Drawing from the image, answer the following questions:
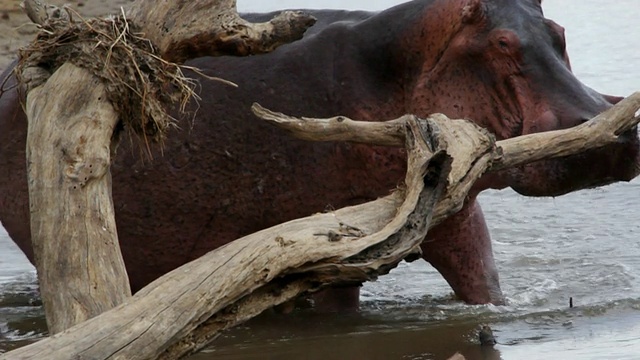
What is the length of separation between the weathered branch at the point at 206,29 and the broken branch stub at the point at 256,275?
90 cm

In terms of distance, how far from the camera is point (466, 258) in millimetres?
5672

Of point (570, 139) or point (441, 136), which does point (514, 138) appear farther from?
point (441, 136)

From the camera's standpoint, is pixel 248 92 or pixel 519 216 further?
pixel 519 216

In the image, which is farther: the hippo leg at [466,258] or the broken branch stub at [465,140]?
the hippo leg at [466,258]

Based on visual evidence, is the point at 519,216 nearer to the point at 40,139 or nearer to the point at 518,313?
the point at 518,313

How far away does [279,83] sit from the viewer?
5574mm

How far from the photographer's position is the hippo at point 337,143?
530 centimetres

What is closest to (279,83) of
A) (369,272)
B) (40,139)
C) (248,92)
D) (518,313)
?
(248,92)

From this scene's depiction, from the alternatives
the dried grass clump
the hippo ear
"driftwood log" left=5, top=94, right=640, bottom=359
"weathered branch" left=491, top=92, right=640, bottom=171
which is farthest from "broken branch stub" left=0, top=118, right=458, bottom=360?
the hippo ear

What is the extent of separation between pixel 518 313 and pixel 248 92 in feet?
4.27

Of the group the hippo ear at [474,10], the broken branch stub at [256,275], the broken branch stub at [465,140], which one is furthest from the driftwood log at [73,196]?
the hippo ear at [474,10]

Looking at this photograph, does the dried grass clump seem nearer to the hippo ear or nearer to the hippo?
the hippo

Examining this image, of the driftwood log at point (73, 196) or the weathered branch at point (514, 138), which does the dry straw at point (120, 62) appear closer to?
the driftwood log at point (73, 196)

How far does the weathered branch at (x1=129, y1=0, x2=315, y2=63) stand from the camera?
14.7 ft
